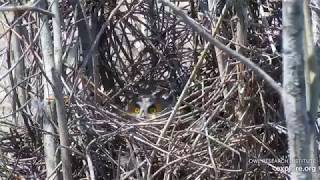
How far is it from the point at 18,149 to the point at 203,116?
770 millimetres

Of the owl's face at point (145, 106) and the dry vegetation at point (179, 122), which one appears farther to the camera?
the owl's face at point (145, 106)

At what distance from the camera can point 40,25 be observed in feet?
6.74

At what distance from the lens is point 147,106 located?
245cm

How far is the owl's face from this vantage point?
2381 mm

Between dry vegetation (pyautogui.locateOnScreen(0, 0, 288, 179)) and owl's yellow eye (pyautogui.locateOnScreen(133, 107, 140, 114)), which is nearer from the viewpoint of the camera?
dry vegetation (pyautogui.locateOnScreen(0, 0, 288, 179))

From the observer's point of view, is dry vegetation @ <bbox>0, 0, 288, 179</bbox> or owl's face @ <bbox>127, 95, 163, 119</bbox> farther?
owl's face @ <bbox>127, 95, 163, 119</bbox>

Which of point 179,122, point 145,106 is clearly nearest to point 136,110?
point 145,106

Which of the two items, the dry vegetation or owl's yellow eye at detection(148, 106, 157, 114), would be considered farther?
owl's yellow eye at detection(148, 106, 157, 114)

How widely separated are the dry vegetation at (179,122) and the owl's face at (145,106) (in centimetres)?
4

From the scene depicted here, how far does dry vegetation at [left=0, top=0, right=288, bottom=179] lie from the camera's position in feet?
7.06

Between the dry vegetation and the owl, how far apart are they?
43 millimetres

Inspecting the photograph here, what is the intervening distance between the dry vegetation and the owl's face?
4 cm

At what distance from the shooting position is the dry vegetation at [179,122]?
2152 millimetres

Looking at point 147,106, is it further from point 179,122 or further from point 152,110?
point 179,122
